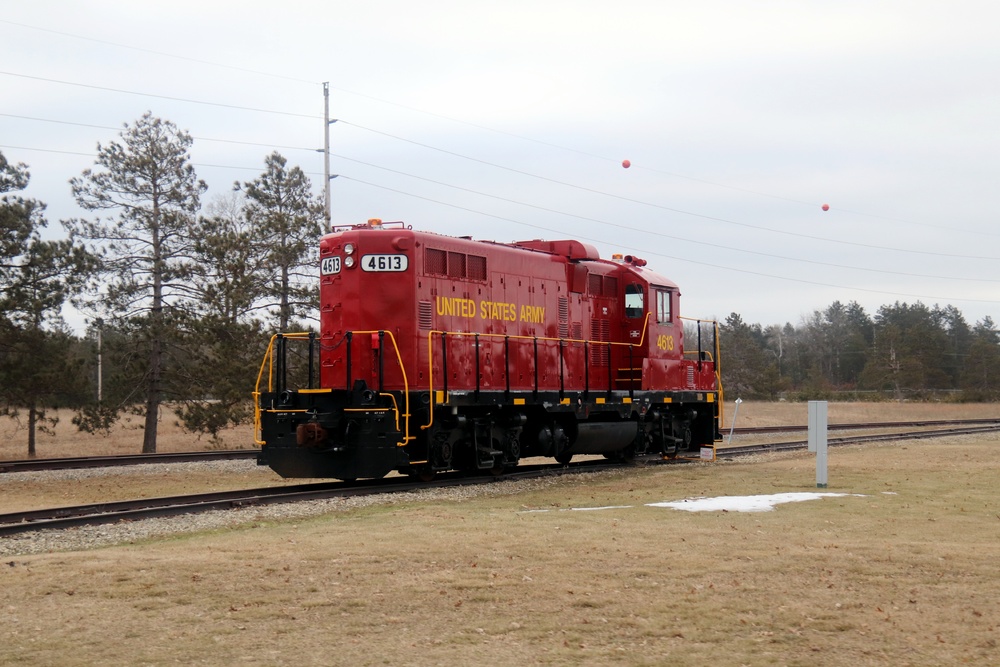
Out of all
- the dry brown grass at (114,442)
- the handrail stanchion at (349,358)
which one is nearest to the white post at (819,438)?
the handrail stanchion at (349,358)

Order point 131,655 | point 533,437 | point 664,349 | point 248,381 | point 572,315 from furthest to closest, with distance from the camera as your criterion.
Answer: point 248,381, point 664,349, point 572,315, point 533,437, point 131,655

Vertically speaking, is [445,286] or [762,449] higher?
[445,286]

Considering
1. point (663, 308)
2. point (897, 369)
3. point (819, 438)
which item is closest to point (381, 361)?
point (819, 438)

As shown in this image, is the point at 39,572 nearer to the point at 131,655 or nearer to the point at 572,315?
the point at 131,655

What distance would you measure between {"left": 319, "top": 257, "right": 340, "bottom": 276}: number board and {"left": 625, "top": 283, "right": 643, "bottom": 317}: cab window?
7.85m

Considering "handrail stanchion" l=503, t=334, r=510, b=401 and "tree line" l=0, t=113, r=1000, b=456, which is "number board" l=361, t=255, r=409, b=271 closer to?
"handrail stanchion" l=503, t=334, r=510, b=401

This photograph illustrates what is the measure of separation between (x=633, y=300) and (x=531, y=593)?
15.6 meters

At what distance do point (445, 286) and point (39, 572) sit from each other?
1047 cm

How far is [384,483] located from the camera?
18219mm

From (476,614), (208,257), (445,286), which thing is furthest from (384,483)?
(208,257)

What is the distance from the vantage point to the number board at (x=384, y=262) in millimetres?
18219

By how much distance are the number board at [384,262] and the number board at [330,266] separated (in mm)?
606

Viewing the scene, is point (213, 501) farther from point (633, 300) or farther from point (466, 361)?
point (633, 300)

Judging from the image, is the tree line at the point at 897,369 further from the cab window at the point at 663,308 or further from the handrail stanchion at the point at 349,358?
the handrail stanchion at the point at 349,358
